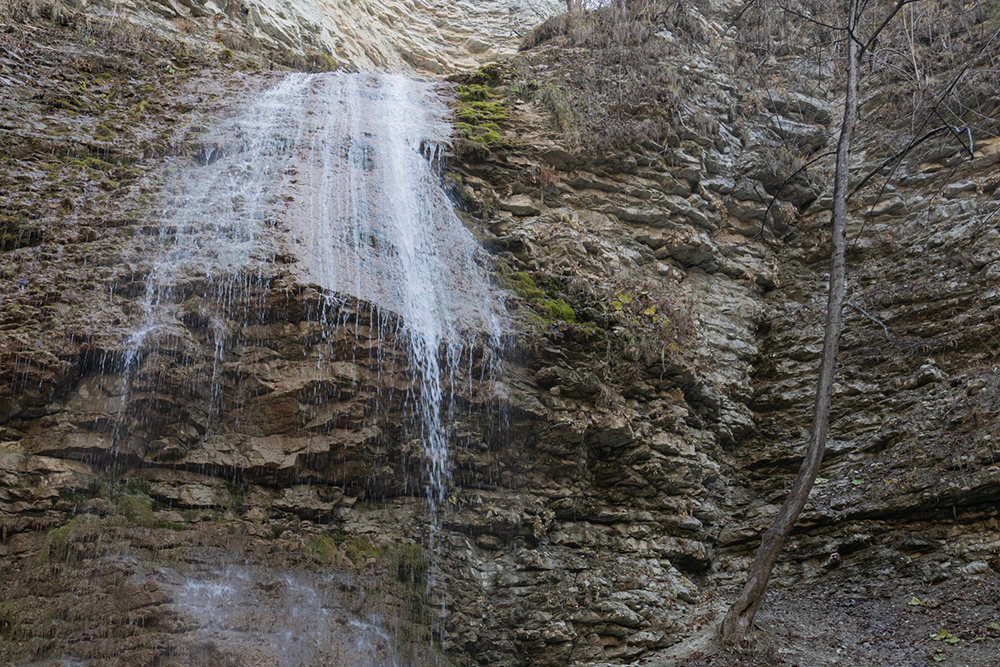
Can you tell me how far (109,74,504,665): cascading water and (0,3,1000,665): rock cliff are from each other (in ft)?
0.14

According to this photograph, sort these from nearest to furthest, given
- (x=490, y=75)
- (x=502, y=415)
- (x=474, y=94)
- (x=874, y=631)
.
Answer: (x=874, y=631) < (x=502, y=415) < (x=474, y=94) < (x=490, y=75)

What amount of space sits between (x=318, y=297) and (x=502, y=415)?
245 centimetres

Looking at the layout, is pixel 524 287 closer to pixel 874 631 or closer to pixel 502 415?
pixel 502 415

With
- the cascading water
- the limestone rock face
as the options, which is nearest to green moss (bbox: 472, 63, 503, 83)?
the limestone rock face

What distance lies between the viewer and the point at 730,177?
11141mm

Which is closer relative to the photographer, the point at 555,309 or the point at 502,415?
the point at 502,415

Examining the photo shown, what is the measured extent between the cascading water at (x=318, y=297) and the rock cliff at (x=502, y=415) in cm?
4

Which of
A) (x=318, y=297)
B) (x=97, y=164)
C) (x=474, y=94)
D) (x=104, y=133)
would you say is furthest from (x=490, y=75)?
(x=318, y=297)

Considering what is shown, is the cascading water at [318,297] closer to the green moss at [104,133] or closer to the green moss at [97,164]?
the green moss at [97,164]

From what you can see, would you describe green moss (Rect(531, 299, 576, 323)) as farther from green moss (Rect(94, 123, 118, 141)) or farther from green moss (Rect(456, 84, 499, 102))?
green moss (Rect(94, 123, 118, 141))

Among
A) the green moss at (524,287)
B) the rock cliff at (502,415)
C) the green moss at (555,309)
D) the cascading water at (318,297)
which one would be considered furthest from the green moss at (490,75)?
the green moss at (555,309)

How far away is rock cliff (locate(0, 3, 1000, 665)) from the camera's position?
228 inches

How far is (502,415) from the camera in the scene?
7.48 m

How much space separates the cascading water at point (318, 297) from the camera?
6266 mm
